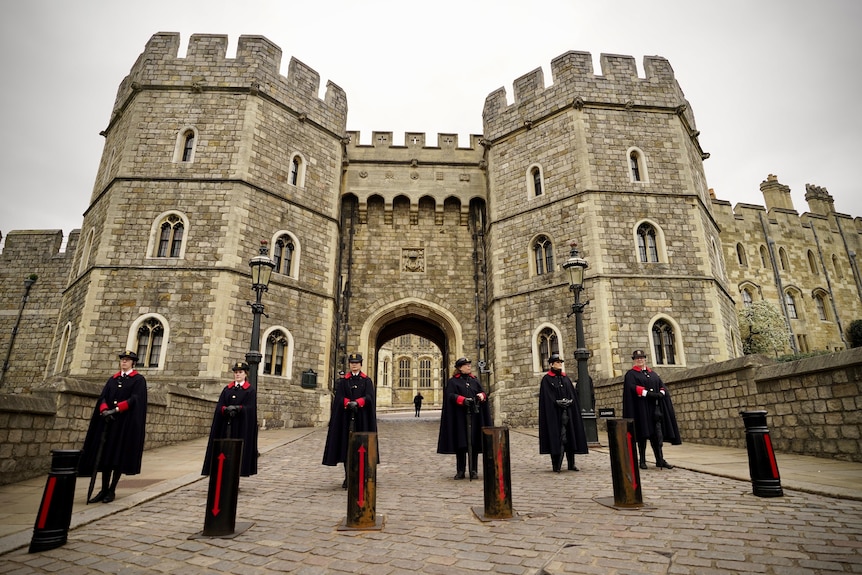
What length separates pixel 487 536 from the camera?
3.49 metres

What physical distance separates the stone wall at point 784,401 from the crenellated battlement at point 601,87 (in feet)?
33.5

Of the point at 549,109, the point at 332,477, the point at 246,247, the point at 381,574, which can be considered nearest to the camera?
the point at 381,574

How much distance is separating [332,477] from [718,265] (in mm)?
14749

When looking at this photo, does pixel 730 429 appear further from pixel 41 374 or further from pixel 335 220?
pixel 41 374

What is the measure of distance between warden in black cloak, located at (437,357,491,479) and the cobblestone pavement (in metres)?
0.87

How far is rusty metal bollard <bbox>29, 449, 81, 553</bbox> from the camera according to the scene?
3330mm

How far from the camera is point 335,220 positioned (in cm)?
1686

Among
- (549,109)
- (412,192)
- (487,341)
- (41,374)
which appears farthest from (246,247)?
(41,374)

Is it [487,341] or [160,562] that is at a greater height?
[487,341]

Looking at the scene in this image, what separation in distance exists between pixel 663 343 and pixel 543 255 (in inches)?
176

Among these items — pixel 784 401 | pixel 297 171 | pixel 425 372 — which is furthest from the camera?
pixel 425 372

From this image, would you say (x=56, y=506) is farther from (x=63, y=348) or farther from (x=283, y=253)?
(x=63, y=348)

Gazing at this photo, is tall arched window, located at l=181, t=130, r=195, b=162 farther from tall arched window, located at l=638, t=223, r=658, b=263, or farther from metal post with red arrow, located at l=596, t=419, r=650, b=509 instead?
metal post with red arrow, located at l=596, t=419, r=650, b=509

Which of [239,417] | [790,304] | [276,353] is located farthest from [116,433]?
[790,304]
